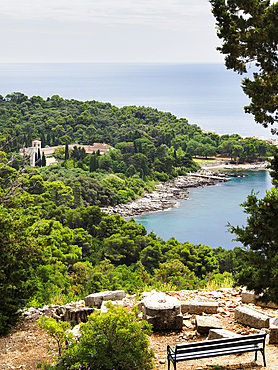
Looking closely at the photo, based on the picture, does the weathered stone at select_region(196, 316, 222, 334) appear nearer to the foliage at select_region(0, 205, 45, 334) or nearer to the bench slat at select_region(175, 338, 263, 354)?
the bench slat at select_region(175, 338, 263, 354)

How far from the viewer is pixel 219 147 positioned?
74.1 meters

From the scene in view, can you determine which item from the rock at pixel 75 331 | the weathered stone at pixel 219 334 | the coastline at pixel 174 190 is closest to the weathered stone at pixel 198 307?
the weathered stone at pixel 219 334

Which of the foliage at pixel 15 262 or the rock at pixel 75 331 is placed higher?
the foliage at pixel 15 262

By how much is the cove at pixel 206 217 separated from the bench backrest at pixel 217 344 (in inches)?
1355

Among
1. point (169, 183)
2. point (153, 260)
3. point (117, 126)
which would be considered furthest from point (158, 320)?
point (117, 126)

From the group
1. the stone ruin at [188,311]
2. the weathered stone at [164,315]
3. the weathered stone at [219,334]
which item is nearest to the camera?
the weathered stone at [219,334]

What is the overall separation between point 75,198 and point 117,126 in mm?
38614

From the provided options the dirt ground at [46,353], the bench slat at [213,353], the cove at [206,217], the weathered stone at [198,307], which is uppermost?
the bench slat at [213,353]

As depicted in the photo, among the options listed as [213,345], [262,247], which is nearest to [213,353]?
[213,345]

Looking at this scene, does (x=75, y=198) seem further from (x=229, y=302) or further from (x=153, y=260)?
(x=229, y=302)

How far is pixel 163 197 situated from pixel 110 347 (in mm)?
51045

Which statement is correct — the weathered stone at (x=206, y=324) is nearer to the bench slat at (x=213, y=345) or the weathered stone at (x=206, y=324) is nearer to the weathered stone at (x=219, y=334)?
the weathered stone at (x=219, y=334)

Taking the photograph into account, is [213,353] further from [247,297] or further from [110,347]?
[247,297]

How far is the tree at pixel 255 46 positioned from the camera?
6.12 meters
